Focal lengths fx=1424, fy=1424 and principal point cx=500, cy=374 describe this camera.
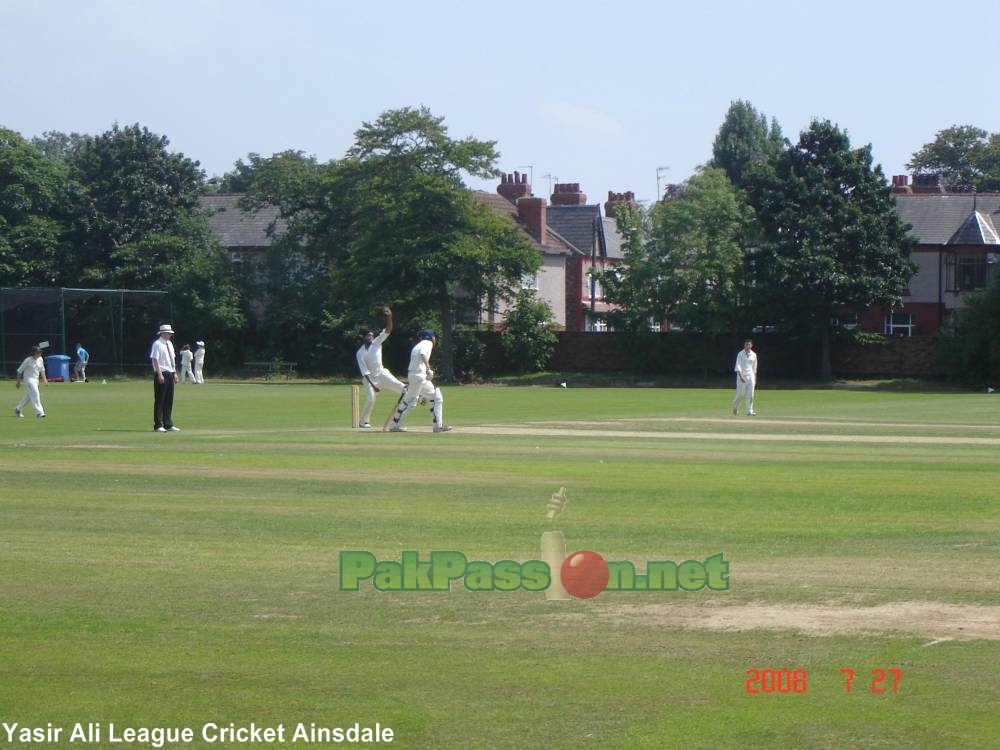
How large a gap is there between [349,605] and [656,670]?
7.50ft

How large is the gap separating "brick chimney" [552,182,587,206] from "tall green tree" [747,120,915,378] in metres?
29.2

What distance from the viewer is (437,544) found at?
1052 centimetres

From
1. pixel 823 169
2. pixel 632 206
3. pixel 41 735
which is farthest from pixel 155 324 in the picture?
pixel 41 735

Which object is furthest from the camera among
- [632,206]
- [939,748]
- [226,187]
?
[226,187]

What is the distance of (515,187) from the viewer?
8738cm

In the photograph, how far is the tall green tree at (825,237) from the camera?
60.0 meters

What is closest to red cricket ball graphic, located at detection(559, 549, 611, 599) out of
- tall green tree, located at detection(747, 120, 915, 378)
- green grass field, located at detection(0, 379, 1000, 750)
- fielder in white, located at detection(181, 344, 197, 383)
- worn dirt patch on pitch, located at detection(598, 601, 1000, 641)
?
green grass field, located at detection(0, 379, 1000, 750)

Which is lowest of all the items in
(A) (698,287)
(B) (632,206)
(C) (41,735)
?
(C) (41,735)

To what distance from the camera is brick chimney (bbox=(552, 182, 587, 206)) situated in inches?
3607

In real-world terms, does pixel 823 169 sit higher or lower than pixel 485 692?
higher

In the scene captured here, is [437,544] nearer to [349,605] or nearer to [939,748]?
[349,605]

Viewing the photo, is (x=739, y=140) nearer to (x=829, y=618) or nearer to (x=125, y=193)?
(x=125, y=193)

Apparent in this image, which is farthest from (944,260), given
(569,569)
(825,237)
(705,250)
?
(569,569)

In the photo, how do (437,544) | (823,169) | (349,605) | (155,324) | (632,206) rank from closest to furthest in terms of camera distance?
(349,605) < (437,544) < (823,169) < (155,324) < (632,206)
